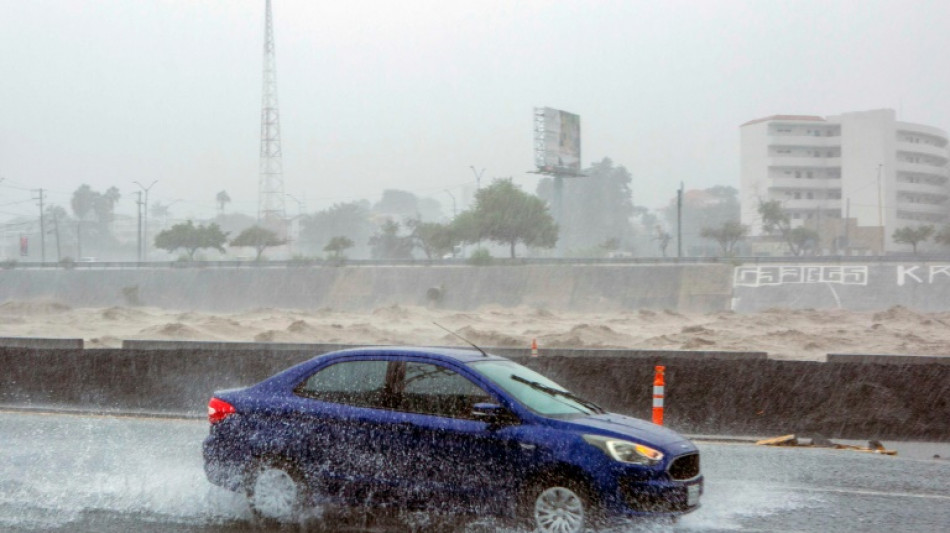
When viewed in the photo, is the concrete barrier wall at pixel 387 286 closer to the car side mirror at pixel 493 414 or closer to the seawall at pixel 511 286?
the seawall at pixel 511 286

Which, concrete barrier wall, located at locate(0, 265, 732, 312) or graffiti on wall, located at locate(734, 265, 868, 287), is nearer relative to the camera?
graffiti on wall, located at locate(734, 265, 868, 287)

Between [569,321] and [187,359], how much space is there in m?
43.9

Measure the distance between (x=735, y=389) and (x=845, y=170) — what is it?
397 ft

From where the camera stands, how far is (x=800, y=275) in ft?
201

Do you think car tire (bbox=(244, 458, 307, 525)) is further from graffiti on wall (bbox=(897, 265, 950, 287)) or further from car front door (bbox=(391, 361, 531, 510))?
graffiti on wall (bbox=(897, 265, 950, 287))

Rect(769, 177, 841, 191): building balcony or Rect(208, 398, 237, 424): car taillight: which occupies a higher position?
Rect(769, 177, 841, 191): building balcony

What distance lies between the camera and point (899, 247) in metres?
113

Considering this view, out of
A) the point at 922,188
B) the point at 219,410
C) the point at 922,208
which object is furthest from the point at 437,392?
the point at 922,188

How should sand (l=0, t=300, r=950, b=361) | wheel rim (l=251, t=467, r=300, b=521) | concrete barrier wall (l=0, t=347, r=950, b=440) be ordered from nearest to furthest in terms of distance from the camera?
wheel rim (l=251, t=467, r=300, b=521)
concrete barrier wall (l=0, t=347, r=950, b=440)
sand (l=0, t=300, r=950, b=361)

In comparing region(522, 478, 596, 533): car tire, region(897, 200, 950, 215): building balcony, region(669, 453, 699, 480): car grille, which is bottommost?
region(522, 478, 596, 533): car tire

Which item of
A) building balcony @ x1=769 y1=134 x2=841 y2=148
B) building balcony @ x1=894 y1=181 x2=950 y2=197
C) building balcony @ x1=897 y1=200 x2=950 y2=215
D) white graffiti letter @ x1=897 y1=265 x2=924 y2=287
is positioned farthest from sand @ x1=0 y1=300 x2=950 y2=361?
building balcony @ x1=897 y1=200 x2=950 y2=215

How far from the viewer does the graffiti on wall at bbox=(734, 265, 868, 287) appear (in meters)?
60.1

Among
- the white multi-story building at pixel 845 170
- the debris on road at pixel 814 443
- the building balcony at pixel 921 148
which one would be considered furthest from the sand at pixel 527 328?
the building balcony at pixel 921 148

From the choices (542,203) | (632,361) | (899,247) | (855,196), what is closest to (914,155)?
(855,196)
